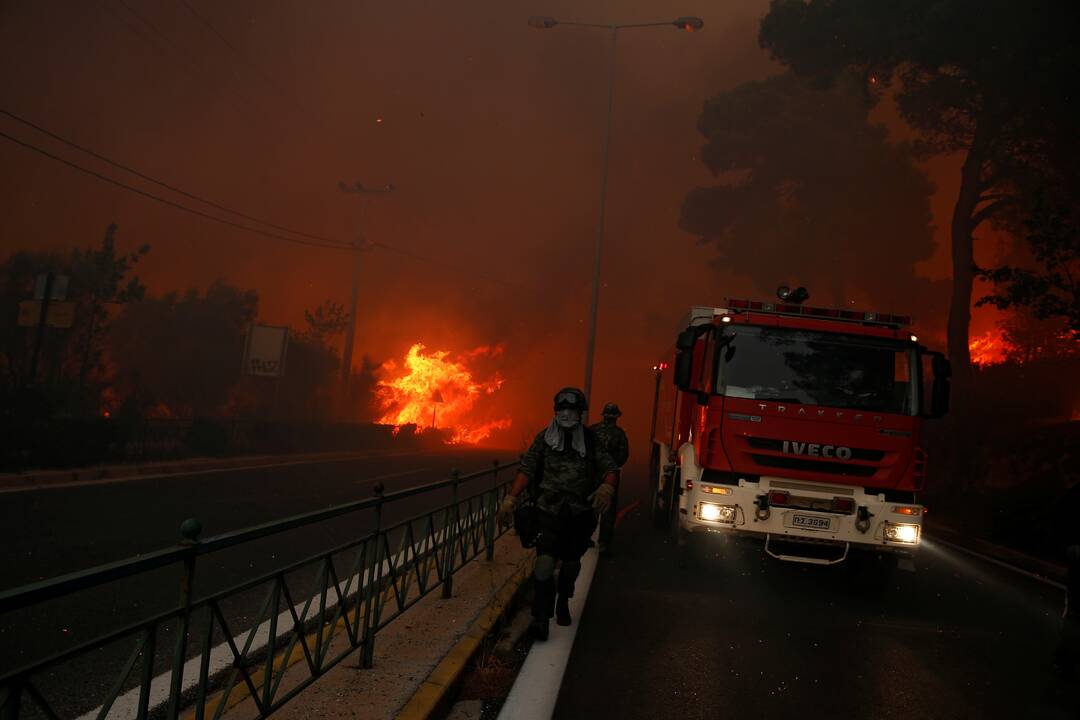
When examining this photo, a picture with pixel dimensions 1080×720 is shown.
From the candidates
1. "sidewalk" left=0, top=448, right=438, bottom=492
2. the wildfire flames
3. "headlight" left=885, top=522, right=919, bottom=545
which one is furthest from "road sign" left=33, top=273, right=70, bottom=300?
the wildfire flames

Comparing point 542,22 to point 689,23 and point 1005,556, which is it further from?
point 1005,556

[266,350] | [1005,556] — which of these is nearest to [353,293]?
[266,350]

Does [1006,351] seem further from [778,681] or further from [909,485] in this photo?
[778,681]

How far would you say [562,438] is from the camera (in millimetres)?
6680

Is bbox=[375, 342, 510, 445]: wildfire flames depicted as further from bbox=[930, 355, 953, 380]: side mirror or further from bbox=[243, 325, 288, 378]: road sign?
bbox=[930, 355, 953, 380]: side mirror

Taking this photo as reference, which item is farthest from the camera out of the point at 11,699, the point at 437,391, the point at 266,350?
the point at 437,391

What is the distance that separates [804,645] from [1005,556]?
28.1 ft

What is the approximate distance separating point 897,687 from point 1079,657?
63.4 inches

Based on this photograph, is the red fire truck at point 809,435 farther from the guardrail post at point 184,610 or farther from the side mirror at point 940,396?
the guardrail post at point 184,610

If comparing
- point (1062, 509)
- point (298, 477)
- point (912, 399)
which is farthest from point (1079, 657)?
point (298, 477)

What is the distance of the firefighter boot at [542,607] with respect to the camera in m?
6.42

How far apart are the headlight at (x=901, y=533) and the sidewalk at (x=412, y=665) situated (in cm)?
368

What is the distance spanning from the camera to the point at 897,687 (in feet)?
19.1

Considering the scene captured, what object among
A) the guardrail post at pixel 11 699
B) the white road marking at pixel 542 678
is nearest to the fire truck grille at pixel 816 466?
the white road marking at pixel 542 678
